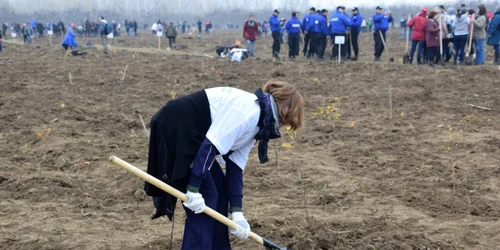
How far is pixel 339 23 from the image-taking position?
56.0 feet

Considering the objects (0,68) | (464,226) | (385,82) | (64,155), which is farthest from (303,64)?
(464,226)

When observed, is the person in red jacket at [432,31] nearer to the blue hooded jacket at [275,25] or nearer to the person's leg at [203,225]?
the blue hooded jacket at [275,25]

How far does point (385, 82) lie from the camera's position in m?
11.9

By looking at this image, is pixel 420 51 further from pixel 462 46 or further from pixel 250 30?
pixel 250 30

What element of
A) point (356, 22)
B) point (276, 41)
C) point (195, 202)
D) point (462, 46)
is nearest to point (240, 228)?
point (195, 202)

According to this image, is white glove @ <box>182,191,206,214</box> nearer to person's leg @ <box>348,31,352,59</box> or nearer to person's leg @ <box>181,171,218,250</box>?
person's leg @ <box>181,171,218,250</box>

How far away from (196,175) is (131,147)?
4535 mm

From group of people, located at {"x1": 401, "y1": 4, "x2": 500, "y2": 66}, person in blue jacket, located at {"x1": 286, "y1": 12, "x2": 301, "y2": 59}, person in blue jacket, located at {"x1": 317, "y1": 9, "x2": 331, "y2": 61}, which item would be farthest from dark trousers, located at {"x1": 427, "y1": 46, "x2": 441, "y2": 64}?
person in blue jacket, located at {"x1": 286, "y1": 12, "x2": 301, "y2": 59}

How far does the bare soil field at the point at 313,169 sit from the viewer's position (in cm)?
458

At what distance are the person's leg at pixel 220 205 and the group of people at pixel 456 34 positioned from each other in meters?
12.6

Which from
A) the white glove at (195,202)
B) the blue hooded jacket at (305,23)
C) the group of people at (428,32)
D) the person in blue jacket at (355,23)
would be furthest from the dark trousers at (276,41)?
the white glove at (195,202)

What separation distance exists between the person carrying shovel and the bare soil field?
1.18m

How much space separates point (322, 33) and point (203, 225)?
49.6 ft

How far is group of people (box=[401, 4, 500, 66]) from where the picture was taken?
47.5ft
